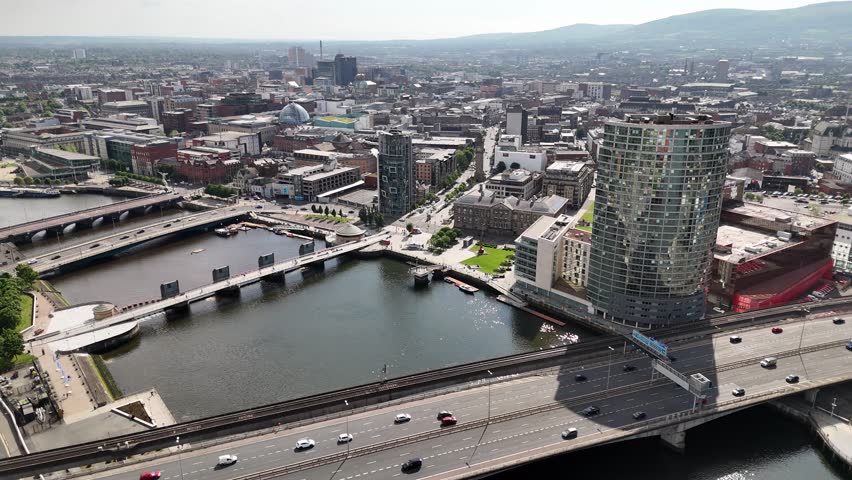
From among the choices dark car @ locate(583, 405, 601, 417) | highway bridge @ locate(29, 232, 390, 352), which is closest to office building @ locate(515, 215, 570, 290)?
dark car @ locate(583, 405, 601, 417)

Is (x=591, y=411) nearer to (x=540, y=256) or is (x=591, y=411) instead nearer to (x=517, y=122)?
(x=540, y=256)

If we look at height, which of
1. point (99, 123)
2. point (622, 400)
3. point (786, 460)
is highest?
point (99, 123)

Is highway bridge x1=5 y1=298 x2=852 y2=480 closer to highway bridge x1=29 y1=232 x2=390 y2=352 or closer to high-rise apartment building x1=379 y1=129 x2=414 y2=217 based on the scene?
highway bridge x1=29 y1=232 x2=390 y2=352

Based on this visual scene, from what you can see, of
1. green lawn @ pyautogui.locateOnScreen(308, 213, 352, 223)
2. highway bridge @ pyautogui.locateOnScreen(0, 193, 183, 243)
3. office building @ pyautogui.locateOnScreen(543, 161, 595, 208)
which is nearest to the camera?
highway bridge @ pyautogui.locateOnScreen(0, 193, 183, 243)

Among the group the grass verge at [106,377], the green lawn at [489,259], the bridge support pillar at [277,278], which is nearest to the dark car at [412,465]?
the grass verge at [106,377]

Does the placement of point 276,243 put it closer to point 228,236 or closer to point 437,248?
point 228,236

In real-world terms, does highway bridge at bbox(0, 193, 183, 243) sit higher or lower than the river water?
higher

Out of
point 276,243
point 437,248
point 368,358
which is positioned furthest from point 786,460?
point 276,243
